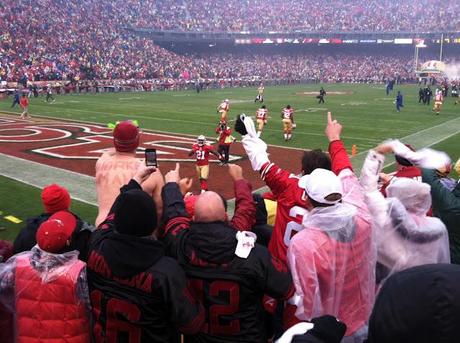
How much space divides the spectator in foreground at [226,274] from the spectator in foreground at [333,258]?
0.22 m

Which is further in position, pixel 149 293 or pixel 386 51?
pixel 386 51

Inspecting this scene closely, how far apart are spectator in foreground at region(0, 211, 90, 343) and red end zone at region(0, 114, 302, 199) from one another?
22.7ft

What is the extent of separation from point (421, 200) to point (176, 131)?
1664cm

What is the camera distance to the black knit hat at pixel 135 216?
9.36 feet

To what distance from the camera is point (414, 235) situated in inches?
137

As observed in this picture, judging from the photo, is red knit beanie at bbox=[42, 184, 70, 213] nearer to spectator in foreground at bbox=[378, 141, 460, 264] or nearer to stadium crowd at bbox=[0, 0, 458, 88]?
spectator in foreground at bbox=[378, 141, 460, 264]

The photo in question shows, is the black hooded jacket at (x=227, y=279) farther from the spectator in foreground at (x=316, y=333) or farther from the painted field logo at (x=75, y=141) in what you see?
the painted field logo at (x=75, y=141)

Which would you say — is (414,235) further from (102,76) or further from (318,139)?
(102,76)

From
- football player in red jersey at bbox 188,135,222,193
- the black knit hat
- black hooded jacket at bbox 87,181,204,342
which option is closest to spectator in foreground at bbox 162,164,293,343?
black hooded jacket at bbox 87,181,204,342

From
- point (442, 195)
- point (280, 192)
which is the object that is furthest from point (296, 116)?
point (280, 192)

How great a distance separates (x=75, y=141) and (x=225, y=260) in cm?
1499

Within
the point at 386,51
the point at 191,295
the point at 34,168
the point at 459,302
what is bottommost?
the point at 34,168

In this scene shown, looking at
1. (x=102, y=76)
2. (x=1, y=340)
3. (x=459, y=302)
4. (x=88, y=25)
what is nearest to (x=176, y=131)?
(x=1, y=340)

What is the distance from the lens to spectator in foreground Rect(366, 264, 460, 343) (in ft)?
4.37
